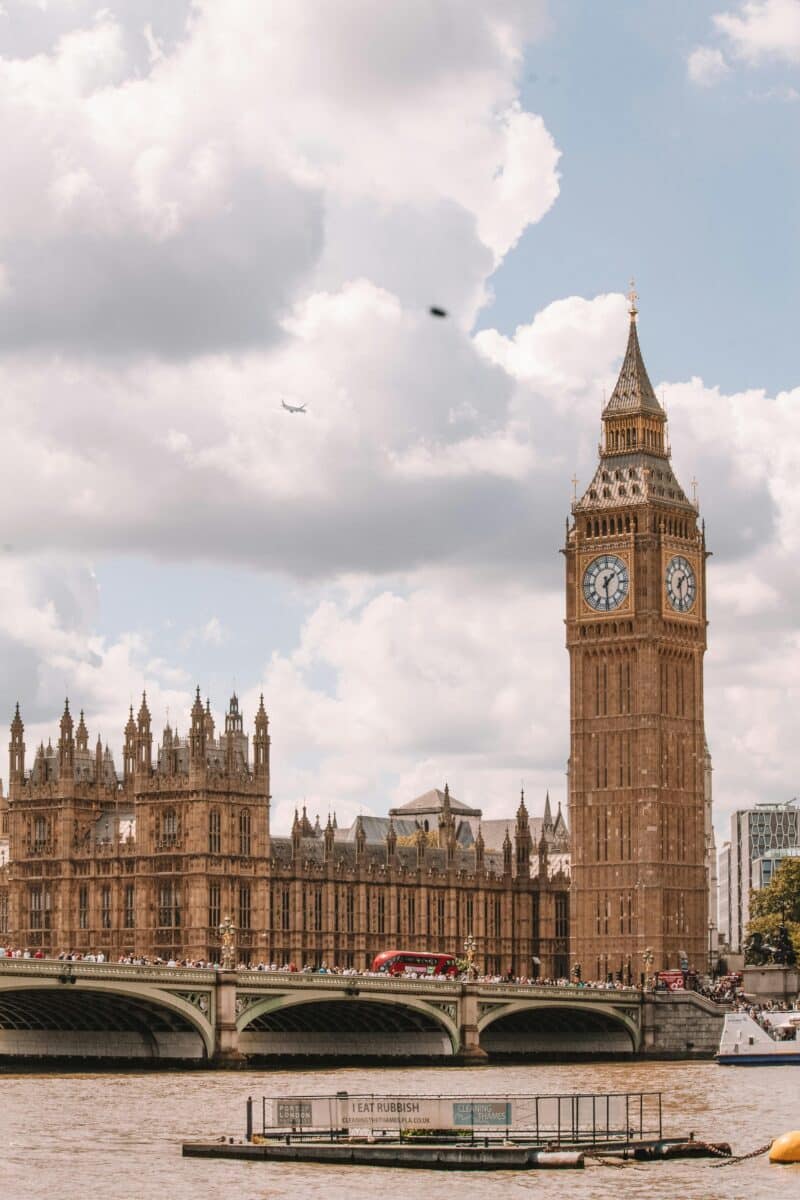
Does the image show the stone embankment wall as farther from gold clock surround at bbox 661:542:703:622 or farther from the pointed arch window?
gold clock surround at bbox 661:542:703:622

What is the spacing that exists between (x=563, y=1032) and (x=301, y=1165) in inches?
3244

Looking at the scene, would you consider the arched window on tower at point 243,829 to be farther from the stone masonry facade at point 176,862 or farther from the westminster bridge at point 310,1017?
the westminster bridge at point 310,1017

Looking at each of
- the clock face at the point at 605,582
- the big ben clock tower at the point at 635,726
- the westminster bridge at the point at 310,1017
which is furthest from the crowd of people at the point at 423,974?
the clock face at the point at 605,582

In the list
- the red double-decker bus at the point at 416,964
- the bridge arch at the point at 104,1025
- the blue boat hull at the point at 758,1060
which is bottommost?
the blue boat hull at the point at 758,1060

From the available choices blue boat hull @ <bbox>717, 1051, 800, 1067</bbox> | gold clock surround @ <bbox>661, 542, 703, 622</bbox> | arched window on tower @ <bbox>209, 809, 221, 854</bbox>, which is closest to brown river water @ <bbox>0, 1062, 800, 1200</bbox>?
blue boat hull @ <bbox>717, 1051, 800, 1067</bbox>

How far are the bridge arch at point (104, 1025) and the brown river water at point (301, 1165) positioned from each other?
3327mm

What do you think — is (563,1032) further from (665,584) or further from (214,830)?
(665,584)

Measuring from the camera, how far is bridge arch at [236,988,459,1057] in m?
134

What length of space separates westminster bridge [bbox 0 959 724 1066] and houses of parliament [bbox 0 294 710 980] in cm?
2940

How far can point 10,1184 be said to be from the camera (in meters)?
72.1

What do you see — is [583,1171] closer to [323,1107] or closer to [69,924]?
[323,1107]

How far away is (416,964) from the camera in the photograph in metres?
167

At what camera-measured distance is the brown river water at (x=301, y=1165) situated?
70.2 m

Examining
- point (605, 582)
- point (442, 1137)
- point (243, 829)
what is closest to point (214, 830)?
point (243, 829)
